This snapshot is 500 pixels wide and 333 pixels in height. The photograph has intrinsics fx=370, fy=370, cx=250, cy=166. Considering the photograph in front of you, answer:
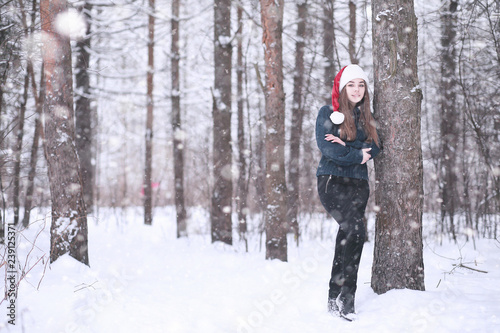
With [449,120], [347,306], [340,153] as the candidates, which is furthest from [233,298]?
[449,120]

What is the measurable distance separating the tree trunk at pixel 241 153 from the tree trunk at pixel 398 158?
15.2ft

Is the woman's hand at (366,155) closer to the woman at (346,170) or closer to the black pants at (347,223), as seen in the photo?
the woman at (346,170)

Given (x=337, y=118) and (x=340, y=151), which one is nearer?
Answer: (x=340, y=151)

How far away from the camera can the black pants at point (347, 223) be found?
10.6 feet

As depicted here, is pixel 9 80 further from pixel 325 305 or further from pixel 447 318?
pixel 447 318

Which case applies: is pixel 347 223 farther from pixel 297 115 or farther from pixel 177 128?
pixel 177 128

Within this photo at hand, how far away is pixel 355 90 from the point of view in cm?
A: 342

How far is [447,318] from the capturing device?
9.09 feet

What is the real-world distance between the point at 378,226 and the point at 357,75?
1.44m

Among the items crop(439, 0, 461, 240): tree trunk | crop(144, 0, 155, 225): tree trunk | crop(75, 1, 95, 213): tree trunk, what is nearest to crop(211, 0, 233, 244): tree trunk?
crop(75, 1, 95, 213): tree trunk

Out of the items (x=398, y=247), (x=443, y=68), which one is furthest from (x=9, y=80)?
(x=443, y=68)

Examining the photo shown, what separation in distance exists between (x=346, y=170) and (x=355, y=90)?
0.76 meters

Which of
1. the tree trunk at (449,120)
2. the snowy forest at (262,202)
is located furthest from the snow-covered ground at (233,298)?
the tree trunk at (449,120)

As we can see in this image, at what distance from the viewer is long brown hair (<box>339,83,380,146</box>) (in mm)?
3332
